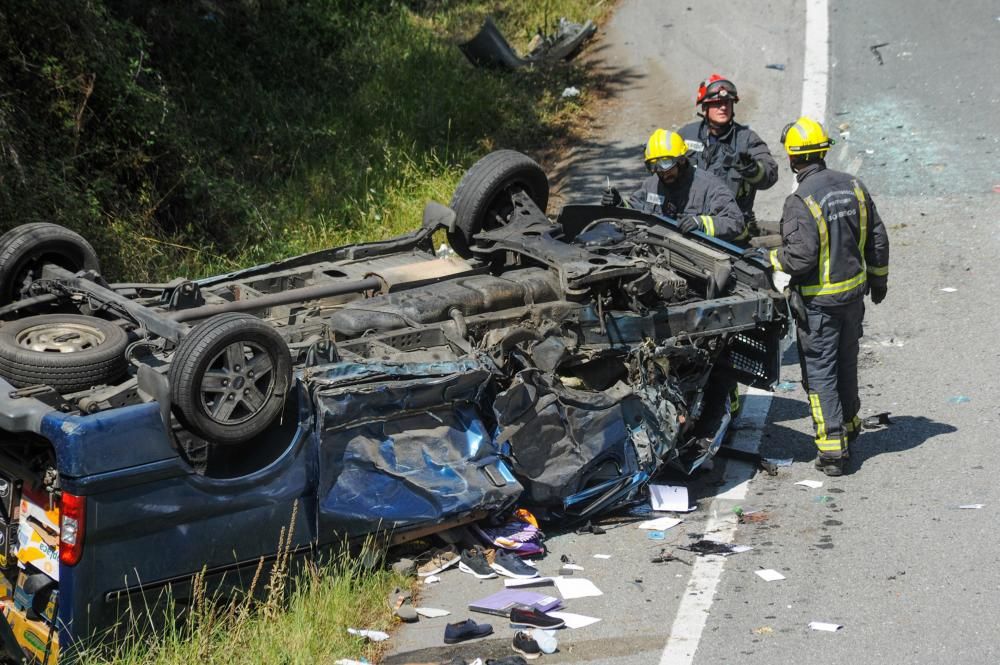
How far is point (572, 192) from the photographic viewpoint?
11344 millimetres

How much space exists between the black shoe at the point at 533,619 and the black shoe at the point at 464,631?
125 millimetres

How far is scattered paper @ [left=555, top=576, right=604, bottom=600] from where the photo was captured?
18.2ft

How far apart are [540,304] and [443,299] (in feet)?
1.65

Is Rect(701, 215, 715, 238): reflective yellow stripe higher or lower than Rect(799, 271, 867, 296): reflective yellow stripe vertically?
higher

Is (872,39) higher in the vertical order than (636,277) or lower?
higher

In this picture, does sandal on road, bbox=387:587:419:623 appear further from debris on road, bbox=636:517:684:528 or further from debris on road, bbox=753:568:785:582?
debris on road, bbox=753:568:785:582

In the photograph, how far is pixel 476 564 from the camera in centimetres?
574

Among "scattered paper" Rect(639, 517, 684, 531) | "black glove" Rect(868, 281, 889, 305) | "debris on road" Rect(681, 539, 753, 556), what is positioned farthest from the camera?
"black glove" Rect(868, 281, 889, 305)

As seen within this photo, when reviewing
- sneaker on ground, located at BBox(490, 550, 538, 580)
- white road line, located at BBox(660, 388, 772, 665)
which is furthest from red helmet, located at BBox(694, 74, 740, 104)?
sneaker on ground, located at BBox(490, 550, 538, 580)

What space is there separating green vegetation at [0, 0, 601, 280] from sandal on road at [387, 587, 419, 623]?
439cm

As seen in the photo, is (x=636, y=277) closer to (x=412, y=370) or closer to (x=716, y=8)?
(x=412, y=370)

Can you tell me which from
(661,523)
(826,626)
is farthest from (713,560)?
(826,626)

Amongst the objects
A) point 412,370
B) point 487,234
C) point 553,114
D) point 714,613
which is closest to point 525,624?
point 714,613

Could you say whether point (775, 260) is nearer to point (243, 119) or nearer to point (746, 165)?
point (746, 165)
